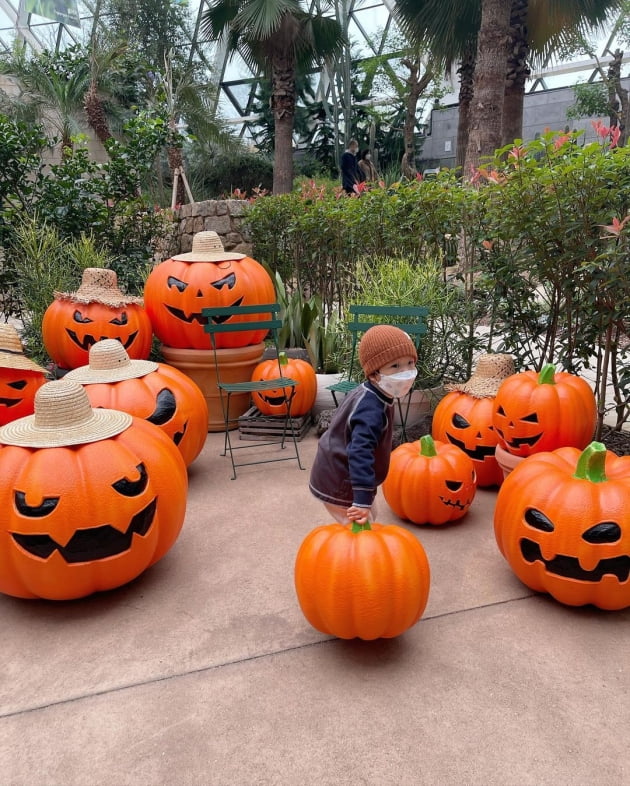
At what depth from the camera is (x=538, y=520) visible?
2.47 m

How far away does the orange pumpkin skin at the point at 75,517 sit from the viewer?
94.0 inches

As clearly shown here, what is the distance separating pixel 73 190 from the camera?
650 centimetres

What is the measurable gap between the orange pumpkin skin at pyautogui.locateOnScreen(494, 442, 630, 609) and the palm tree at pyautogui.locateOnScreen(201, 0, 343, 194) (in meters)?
14.3

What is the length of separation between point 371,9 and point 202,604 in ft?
108

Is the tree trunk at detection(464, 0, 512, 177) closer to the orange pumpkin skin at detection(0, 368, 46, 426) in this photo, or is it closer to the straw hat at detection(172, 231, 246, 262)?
the straw hat at detection(172, 231, 246, 262)

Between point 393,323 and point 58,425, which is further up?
point 393,323

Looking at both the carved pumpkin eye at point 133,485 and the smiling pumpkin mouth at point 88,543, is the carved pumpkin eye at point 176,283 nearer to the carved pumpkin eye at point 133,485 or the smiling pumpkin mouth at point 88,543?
the carved pumpkin eye at point 133,485

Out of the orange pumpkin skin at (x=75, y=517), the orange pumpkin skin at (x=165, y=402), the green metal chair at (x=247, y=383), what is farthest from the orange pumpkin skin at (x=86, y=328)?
the orange pumpkin skin at (x=75, y=517)

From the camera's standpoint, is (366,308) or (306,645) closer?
(306,645)

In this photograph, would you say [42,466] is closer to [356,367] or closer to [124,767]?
[124,767]

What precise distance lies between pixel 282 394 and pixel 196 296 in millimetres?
1079

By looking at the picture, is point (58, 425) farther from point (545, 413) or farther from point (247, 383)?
point (545, 413)

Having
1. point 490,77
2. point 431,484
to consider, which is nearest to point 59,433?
point 431,484

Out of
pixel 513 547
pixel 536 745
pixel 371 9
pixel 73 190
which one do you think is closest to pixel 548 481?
pixel 513 547
